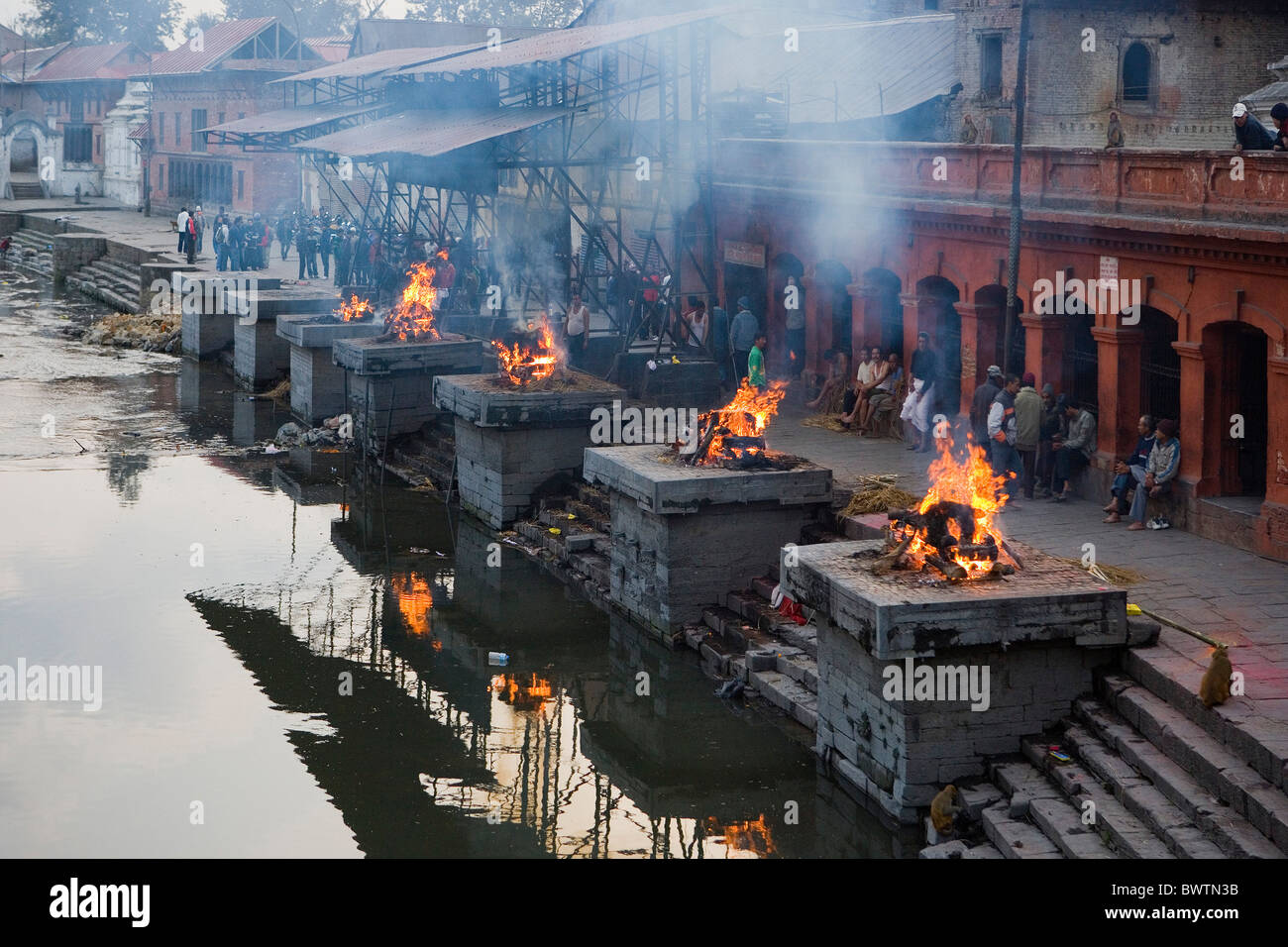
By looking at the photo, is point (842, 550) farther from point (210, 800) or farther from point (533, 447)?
point (533, 447)

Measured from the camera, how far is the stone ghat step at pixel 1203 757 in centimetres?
832

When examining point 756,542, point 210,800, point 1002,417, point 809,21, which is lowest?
point 210,800

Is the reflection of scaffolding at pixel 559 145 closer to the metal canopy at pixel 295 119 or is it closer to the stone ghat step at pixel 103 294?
the metal canopy at pixel 295 119

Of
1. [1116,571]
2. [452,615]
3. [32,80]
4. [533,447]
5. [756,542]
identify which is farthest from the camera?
[32,80]

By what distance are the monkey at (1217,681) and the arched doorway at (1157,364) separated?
652 cm

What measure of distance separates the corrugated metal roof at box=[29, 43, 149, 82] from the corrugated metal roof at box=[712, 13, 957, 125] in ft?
137

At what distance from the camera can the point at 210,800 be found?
10.7 metres

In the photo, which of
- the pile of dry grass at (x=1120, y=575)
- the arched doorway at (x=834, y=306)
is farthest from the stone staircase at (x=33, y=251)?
the pile of dry grass at (x=1120, y=575)

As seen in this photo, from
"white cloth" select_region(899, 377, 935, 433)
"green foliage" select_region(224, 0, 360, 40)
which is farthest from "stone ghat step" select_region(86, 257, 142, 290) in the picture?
"green foliage" select_region(224, 0, 360, 40)

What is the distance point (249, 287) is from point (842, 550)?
2119cm

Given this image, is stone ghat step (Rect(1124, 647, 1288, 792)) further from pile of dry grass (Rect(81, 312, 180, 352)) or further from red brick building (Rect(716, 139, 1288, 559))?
pile of dry grass (Rect(81, 312, 180, 352))

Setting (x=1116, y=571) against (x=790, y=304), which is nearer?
(x=1116, y=571)

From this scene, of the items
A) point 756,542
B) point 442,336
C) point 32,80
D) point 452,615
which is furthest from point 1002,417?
point 32,80

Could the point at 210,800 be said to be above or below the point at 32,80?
below
